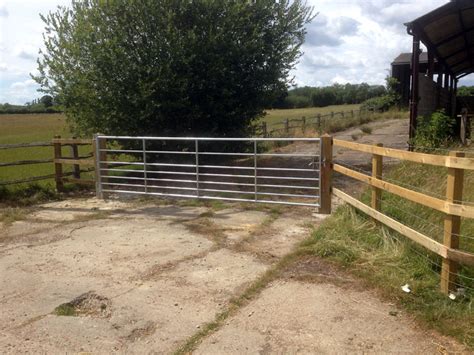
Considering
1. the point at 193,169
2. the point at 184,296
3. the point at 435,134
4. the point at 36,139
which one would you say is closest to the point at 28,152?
the point at 36,139

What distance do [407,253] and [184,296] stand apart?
2.43 m

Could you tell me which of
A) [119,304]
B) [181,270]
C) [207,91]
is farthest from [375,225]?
[207,91]

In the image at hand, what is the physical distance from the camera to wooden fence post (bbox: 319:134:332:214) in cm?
721

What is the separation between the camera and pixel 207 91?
12328 millimetres

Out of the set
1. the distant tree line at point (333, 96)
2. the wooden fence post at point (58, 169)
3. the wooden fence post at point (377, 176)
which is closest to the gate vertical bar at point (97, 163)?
the wooden fence post at point (58, 169)

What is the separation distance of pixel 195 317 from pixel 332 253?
206 cm

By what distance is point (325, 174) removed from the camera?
7.36 m

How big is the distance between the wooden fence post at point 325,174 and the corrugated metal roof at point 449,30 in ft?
16.8

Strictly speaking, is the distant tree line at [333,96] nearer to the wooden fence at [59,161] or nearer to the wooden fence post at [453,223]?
the wooden fence at [59,161]

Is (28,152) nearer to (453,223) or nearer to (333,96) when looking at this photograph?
(453,223)

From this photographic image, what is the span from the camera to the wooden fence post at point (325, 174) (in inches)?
284

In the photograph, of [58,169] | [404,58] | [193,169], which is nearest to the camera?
[58,169]

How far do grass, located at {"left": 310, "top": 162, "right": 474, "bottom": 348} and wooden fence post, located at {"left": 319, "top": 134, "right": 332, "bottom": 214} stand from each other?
56 centimetres

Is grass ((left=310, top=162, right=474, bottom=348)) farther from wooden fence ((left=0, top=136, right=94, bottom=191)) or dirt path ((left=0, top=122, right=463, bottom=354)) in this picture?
wooden fence ((left=0, top=136, right=94, bottom=191))
